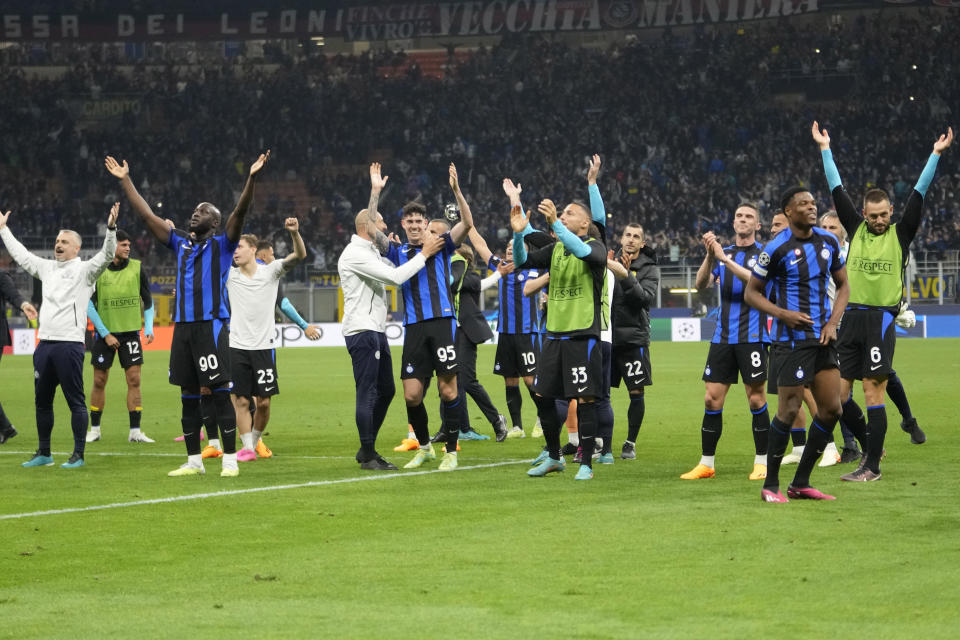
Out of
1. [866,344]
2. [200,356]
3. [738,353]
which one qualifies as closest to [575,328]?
[738,353]

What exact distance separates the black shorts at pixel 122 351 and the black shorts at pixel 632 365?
6.01 meters

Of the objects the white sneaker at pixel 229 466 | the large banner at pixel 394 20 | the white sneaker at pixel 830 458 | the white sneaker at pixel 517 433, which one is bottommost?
the white sneaker at pixel 517 433

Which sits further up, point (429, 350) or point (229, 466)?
point (429, 350)

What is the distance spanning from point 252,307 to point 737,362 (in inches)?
192

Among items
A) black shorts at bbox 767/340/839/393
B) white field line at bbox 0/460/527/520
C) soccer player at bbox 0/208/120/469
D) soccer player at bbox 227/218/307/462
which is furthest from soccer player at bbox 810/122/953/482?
soccer player at bbox 0/208/120/469

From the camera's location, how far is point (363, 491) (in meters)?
9.93

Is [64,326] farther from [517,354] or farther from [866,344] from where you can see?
[866,344]

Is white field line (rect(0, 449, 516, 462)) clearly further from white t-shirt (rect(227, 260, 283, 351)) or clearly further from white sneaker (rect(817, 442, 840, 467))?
white sneaker (rect(817, 442, 840, 467))

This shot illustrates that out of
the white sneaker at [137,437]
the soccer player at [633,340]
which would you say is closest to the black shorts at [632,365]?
the soccer player at [633,340]

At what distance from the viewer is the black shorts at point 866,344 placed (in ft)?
33.5

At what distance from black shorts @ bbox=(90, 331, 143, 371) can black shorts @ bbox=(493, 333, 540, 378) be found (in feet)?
14.0

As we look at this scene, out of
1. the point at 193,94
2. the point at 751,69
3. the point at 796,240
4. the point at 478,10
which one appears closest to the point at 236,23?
the point at 193,94

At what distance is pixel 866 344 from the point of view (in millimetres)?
10352

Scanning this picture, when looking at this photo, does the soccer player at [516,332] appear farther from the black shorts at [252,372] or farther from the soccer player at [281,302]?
the black shorts at [252,372]
